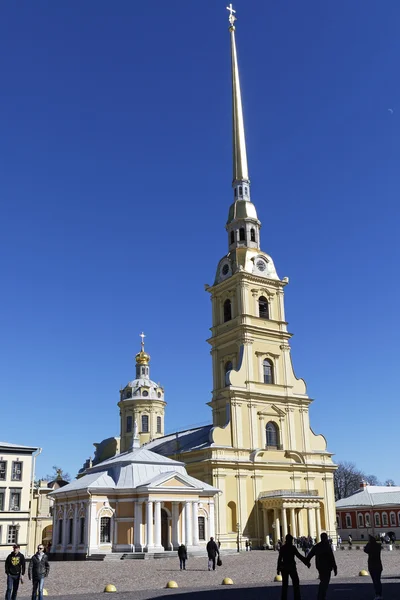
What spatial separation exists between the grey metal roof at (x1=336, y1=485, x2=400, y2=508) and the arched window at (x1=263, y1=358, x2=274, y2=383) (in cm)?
2435

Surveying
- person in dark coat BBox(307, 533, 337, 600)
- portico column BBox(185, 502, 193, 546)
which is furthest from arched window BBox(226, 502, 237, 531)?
person in dark coat BBox(307, 533, 337, 600)

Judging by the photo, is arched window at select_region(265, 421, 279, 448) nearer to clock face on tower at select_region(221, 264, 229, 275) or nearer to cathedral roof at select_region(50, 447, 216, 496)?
cathedral roof at select_region(50, 447, 216, 496)

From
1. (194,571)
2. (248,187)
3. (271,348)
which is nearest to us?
(194,571)

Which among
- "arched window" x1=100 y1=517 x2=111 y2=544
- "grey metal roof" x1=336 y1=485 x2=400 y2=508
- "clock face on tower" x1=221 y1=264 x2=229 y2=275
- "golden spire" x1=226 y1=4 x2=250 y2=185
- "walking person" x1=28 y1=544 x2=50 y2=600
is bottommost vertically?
"walking person" x1=28 y1=544 x2=50 y2=600

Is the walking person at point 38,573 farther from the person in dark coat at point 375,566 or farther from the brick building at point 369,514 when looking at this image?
the brick building at point 369,514

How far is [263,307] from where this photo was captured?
184ft

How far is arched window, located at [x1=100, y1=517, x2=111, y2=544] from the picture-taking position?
37844 millimetres

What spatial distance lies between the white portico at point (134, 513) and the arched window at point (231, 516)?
6423 mm

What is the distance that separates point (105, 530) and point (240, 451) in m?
14.2

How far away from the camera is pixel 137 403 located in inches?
3022

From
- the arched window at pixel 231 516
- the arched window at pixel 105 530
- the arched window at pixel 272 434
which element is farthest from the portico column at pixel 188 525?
the arched window at pixel 272 434

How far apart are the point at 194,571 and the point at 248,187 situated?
42.0m

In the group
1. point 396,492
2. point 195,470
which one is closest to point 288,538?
point 195,470

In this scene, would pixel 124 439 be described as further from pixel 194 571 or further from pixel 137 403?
pixel 194 571
